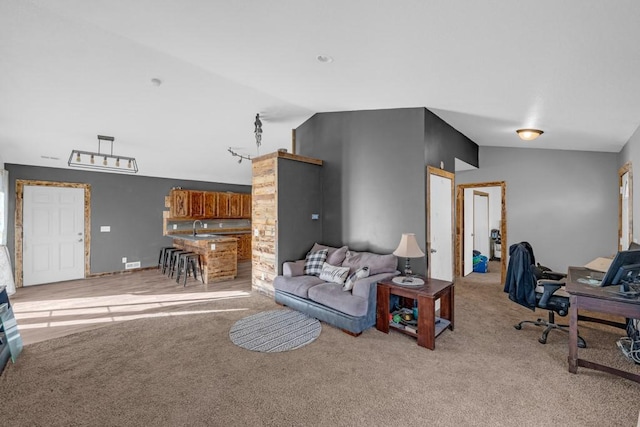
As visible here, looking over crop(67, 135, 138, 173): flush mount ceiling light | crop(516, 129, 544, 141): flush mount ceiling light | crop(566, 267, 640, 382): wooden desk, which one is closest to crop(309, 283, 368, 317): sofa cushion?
crop(566, 267, 640, 382): wooden desk

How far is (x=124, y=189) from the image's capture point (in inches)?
263

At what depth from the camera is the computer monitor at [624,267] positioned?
7.39 feet

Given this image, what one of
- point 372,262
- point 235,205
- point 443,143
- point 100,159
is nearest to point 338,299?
point 372,262

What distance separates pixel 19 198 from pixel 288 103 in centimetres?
557

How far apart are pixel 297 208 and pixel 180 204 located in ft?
14.3

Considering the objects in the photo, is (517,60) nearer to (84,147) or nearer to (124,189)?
(84,147)

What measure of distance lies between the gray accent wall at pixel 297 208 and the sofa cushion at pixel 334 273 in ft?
2.49

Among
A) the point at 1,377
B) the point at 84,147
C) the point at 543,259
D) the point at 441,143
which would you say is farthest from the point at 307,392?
the point at 84,147

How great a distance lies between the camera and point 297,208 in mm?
4578

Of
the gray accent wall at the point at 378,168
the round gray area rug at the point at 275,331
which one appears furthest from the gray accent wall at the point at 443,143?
the round gray area rug at the point at 275,331

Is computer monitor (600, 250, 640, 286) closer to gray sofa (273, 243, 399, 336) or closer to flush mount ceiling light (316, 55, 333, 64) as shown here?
gray sofa (273, 243, 399, 336)

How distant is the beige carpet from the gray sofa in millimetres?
194

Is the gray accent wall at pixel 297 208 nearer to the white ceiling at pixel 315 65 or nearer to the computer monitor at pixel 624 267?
the white ceiling at pixel 315 65

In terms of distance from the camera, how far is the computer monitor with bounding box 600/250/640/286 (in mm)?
2254
